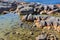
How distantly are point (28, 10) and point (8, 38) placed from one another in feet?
59.9

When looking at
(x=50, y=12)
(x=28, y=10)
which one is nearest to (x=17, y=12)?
(x=28, y=10)

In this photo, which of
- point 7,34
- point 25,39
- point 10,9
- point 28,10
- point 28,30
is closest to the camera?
point 25,39

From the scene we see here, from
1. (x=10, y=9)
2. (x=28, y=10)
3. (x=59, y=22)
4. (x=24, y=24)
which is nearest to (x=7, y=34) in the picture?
(x=24, y=24)

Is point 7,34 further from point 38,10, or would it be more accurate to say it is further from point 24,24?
point 38,10

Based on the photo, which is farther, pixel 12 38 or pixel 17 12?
pixel 17 12

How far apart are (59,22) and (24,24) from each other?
6197 mm

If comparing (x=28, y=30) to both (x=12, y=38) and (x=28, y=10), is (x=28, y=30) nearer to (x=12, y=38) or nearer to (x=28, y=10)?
(x=12, y=38)

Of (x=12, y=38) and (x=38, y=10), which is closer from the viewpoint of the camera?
(x=12, y=38)

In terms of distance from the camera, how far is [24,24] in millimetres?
31422

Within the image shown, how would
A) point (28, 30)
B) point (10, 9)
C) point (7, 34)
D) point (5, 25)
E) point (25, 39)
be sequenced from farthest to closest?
point (10, 9), point (5, 25), point (28, 30), point (7, 34), point (25, 39)

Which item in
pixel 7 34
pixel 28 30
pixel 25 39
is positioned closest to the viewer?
pixel 25 39

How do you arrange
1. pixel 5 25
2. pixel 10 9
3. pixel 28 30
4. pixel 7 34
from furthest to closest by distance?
1. pixel 10 9
2. pixel 5 25
3. pixel 28 30
4. pixel 7 34

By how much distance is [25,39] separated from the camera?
23484mm

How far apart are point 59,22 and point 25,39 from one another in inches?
306
